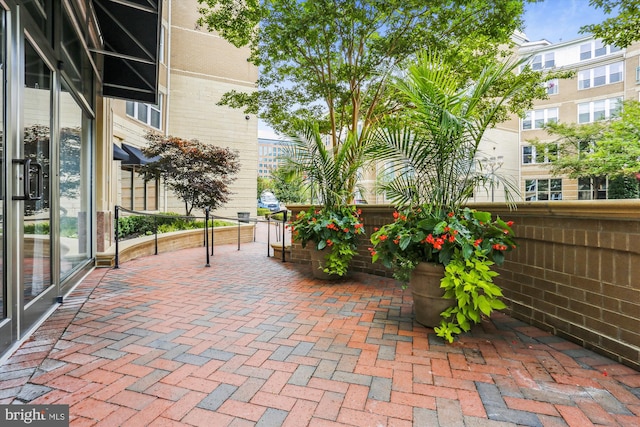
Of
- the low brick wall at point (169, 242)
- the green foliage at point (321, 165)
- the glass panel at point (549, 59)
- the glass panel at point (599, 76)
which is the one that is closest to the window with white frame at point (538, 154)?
the glass panel at point (599, 76)

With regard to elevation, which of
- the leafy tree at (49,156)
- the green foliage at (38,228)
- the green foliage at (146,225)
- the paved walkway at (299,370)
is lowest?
the paved walkway at (299,370)

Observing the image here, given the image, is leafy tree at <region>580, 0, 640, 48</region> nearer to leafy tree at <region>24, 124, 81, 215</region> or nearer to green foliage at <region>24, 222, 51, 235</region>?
leafy tree at <region>24, 124, 81, 215</region>

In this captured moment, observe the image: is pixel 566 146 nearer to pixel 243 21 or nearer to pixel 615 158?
pixel 615 158

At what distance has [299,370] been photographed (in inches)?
80.3

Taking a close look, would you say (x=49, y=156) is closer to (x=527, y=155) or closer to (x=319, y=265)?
(x=319, y=265)

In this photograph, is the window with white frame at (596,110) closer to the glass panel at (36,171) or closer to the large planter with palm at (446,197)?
the large planter with palm at (446,197)

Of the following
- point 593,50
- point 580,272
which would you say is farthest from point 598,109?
point 580,272

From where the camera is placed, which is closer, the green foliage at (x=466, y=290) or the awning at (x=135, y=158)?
the green foliage at (x=466, y=290)

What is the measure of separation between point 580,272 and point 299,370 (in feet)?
6.81

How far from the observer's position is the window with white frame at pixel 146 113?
32.7ft

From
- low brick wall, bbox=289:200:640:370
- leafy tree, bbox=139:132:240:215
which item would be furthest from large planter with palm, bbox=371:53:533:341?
leafy tree, bbox=139:132:240:215

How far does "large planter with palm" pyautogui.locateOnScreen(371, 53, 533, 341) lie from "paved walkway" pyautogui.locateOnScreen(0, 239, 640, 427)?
0.40 m

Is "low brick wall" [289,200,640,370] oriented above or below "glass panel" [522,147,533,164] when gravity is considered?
below

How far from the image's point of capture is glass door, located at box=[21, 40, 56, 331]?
237cm
